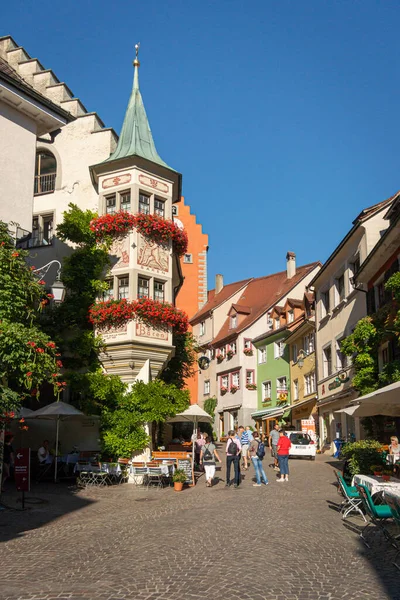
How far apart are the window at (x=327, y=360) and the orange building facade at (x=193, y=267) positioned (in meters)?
25.4

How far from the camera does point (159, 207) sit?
26625mm

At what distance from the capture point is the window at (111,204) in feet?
86.4

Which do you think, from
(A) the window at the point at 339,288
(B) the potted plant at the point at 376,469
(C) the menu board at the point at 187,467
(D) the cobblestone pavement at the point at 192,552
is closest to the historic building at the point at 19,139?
(D) the cobblestone pavement at the point at 192,552

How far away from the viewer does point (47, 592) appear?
24.7ft

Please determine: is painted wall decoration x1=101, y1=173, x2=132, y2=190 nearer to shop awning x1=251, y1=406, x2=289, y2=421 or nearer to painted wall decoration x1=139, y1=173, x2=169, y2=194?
painted wall decoration x1=139, y1=173, x2=169, y2=194

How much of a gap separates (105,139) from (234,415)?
29704 mm

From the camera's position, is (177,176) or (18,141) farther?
(177,176)

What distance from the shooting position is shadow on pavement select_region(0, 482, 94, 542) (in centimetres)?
1274

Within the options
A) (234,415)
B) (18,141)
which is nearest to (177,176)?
(18,141)

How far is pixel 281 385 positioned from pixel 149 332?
24.8 m

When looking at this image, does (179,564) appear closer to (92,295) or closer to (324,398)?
(92,295)

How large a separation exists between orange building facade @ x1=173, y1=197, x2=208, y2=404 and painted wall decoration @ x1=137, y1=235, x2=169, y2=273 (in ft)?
108

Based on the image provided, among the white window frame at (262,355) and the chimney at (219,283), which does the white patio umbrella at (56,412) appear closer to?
the white window frame at (262,355)

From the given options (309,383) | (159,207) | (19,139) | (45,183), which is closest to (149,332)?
(159,207)
